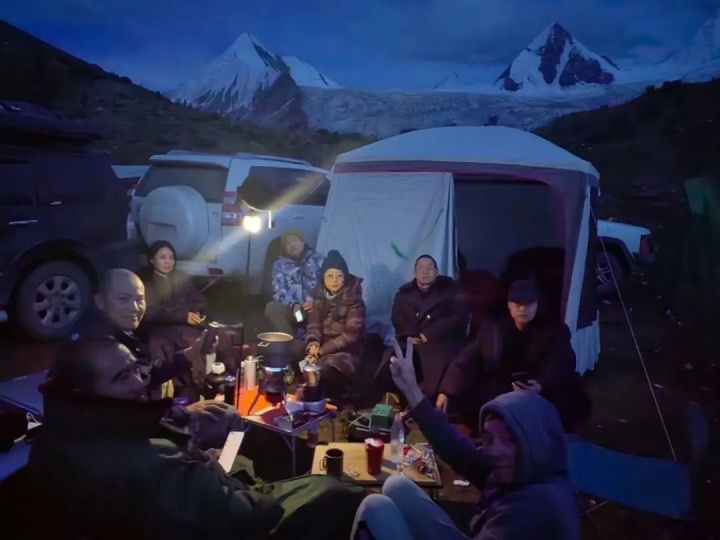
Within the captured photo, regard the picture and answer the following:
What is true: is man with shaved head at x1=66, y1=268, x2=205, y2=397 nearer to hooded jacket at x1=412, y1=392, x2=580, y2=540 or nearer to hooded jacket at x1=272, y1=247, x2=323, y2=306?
hooded jacket at x1=272, y1=247, x2=323, y2=306

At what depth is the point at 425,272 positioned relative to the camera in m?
3.68

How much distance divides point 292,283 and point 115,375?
66.0 inches

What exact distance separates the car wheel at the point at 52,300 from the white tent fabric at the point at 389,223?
1499 millimetres

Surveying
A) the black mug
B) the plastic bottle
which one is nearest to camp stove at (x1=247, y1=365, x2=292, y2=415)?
the plastic bottle

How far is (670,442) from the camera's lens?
327cm

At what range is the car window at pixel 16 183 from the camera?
3.13m

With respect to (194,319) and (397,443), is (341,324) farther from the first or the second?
(397,443)

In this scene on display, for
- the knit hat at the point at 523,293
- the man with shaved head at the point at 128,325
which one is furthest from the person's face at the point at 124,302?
the knit hat at the point at 523,293

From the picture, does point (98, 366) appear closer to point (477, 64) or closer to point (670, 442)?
point (477, 64)

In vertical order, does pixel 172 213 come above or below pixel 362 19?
below

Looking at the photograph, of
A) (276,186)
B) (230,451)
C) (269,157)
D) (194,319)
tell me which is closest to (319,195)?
(276,186)

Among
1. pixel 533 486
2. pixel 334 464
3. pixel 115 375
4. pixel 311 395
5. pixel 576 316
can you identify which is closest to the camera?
pixel 533 486

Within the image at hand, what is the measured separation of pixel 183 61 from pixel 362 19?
1.14 m

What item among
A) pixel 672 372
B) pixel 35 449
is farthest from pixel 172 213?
pixel 672 372
